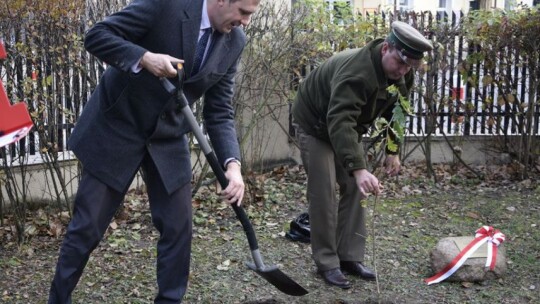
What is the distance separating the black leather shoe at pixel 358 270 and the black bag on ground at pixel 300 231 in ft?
2.10

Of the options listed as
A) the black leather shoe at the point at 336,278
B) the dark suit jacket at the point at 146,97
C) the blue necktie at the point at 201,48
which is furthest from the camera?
the black leather shoe at the point at 336,278

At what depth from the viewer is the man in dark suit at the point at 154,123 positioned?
333cm

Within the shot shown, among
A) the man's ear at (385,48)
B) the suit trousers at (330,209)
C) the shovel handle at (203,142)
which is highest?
the man's ear at (385,48)

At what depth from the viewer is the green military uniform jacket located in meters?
4.19

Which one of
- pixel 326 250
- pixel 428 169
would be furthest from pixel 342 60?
pixel 428 169

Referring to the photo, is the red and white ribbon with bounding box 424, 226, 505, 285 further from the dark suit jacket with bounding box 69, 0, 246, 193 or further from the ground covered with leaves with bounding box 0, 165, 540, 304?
the dark suit jacket with bounding box 69, 0, 246, 193

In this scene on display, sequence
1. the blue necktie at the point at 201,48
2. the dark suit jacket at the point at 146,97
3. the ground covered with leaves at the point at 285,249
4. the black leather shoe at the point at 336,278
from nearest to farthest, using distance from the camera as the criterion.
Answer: the dark suit jacket at the point at 146,97 → the blue necktie at the point at 201,48 → the ground covered with leaves at the point at 285,249 → the black leather shoe at the point at 336,278

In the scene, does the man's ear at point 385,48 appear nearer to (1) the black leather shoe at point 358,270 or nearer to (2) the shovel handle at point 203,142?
(2) the shovel handle at point 203,142

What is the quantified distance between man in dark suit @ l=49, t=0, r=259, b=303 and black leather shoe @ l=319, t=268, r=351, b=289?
4.21 feet

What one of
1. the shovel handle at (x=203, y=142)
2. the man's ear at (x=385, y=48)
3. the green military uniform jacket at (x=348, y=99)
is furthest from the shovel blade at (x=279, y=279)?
the man's ear at (x=385, y=48)

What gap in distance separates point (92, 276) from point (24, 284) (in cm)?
41

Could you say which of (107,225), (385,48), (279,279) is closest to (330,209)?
(279,279)

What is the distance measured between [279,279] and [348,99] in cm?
107

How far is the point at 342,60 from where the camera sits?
455cm
